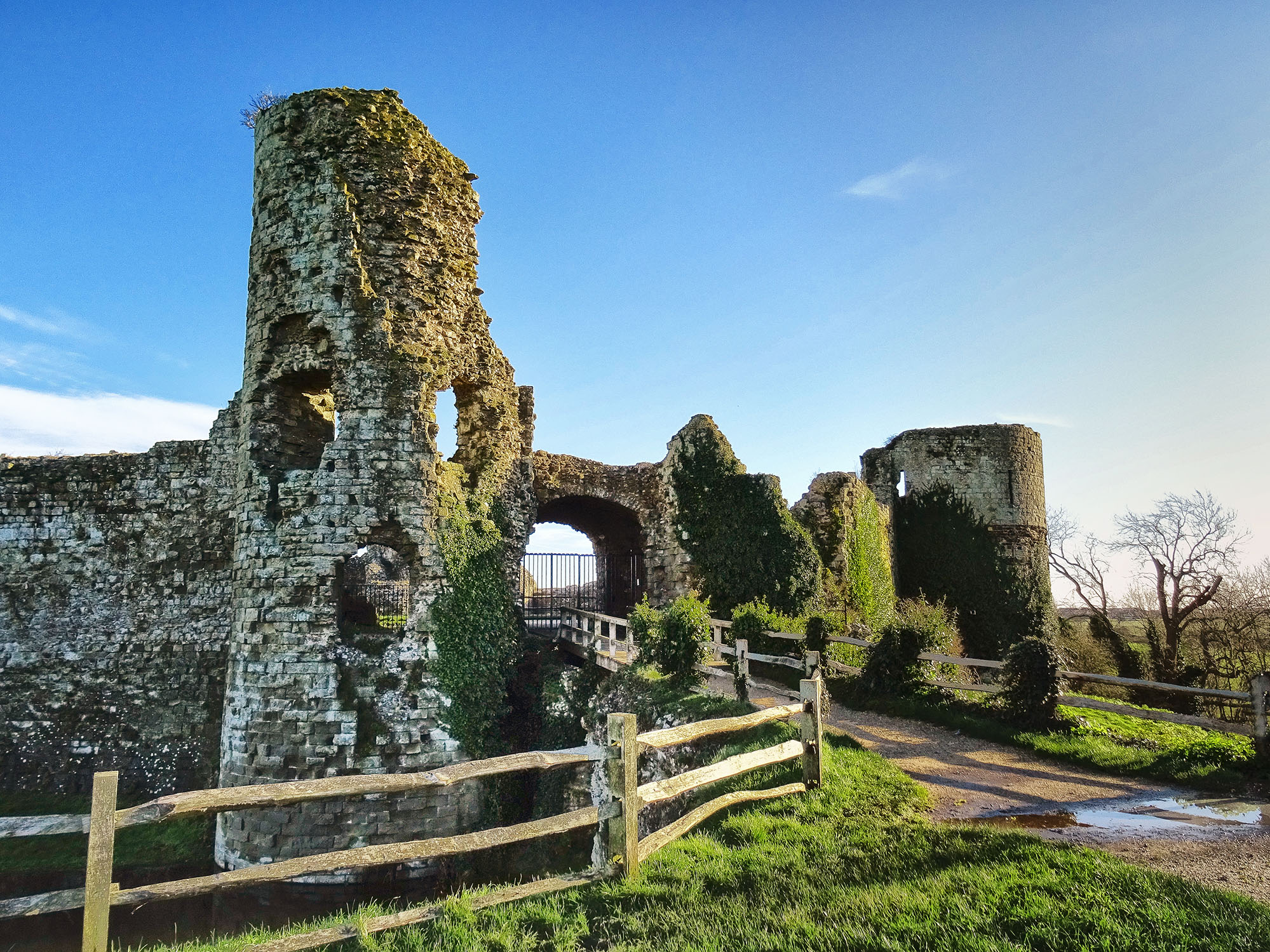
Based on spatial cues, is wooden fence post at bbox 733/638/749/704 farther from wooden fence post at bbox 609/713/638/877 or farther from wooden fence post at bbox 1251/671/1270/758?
wooden fence post at bbox 1251/671/1270/758

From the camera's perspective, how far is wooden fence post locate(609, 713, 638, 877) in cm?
541

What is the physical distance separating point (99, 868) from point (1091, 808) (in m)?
7.81

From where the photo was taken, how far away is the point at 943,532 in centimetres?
2530

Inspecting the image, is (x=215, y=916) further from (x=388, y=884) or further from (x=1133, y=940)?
(x=1133, y=940)

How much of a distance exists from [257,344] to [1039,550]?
24236 millimetres

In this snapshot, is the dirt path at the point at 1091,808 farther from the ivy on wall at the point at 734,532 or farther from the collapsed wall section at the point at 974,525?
the collapsed wall section at the point at 974,525

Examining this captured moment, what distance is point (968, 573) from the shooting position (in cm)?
2491

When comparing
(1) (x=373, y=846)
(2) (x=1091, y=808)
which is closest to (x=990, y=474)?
(2) (x=1091, y=808)

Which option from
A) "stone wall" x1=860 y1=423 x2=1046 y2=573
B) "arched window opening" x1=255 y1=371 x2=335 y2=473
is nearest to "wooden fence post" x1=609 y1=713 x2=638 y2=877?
"arched window opening" x1=255 y1=371 x2=335 y2=473

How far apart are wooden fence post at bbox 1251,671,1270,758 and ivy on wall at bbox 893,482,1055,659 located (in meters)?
16.1

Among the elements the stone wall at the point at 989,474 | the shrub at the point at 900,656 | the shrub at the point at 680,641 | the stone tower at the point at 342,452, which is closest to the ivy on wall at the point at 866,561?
the stone wall at the point at 989,474

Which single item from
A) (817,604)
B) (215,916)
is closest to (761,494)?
(817,604)

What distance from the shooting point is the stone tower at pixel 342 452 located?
11461 mm

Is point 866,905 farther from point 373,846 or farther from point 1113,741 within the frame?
point 1113,741
